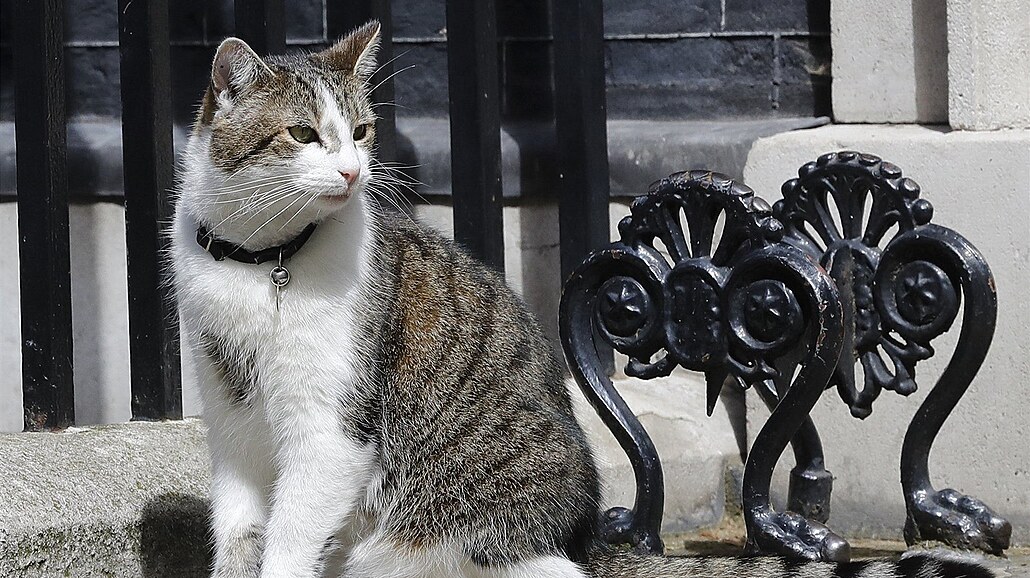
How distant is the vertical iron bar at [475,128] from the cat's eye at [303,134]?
152cm

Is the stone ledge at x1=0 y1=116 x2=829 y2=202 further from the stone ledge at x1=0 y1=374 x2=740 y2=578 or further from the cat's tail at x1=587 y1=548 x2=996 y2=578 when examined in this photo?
the cat's tail at x1=587 y1=548 x2=996 y2=578

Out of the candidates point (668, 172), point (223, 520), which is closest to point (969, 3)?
point (668, 172)

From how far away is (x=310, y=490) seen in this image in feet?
8.18

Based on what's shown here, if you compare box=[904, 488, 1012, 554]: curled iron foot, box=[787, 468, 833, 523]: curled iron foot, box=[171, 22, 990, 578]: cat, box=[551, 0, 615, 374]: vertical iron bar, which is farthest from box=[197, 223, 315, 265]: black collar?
box=[551, 0, 615, 374]: vertical iron bar

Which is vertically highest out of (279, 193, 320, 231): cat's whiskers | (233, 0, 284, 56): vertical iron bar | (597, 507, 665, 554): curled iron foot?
(233, 0, 284, 56): vertical iron bar

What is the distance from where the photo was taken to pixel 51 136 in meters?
3.49

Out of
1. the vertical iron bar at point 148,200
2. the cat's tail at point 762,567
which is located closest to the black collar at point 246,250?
the cat's tail at point 762,567

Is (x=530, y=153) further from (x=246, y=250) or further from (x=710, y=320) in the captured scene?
(x=246, y=250)

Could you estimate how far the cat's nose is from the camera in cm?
236

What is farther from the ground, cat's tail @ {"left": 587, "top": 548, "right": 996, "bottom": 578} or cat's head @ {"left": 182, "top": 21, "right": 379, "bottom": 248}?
cat's head @ {"left": 182, "top": 21, "right": 379, "bottom": 248}

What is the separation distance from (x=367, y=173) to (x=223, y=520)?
2.80 ft

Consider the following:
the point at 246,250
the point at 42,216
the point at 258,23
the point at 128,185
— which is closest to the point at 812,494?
the point at 246,250

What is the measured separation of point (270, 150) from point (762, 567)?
4.35 feet

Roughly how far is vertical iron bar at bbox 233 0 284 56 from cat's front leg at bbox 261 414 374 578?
140cm
